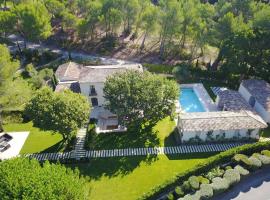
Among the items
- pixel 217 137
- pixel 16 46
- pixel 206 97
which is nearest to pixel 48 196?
pixel 217 137

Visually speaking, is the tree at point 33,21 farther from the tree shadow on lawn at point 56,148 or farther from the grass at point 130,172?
the grass at point 130,172

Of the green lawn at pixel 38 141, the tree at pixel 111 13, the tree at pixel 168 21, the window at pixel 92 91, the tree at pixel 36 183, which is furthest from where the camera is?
the tree at pixel 111 13

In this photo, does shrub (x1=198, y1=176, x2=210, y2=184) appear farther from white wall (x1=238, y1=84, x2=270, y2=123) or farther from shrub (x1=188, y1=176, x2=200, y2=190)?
white wall (x1=238, y1=84, x2=270, y2=123)

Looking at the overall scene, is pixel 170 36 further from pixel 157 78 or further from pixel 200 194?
pixel 200 194

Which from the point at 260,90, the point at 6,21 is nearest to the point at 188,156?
the point at 260,90

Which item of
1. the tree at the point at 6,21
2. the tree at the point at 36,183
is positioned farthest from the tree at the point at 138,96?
the tree at the point at 6,21

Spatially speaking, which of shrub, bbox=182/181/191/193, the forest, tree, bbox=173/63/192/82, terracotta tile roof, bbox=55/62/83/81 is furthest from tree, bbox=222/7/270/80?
shrub, bbox=182/181/191/193

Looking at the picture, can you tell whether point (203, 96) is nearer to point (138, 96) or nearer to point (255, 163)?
point (138, 96)
